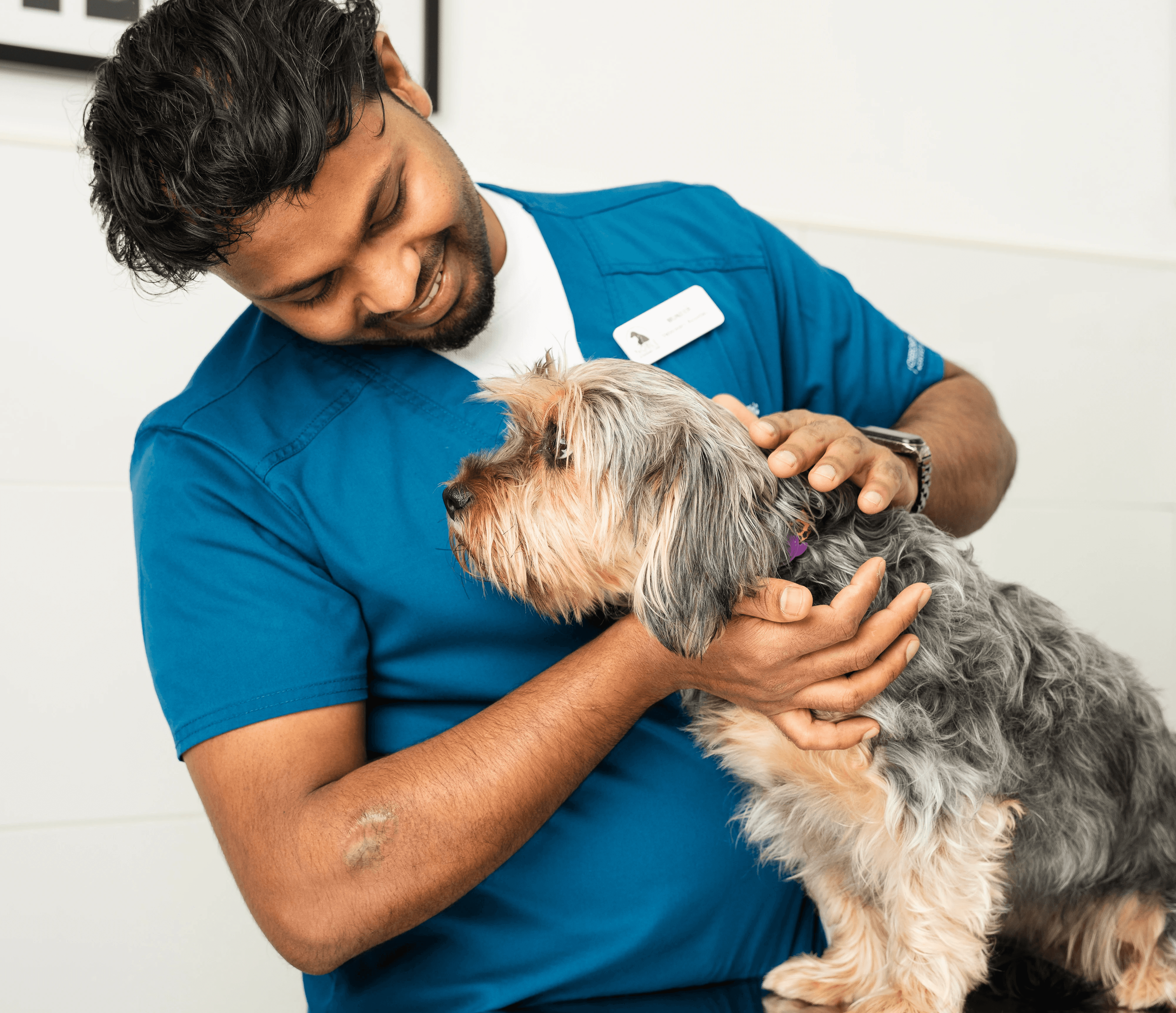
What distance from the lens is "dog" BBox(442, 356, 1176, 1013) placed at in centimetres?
127

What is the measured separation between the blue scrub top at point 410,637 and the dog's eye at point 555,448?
0.36ft

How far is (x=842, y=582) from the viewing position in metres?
1.30

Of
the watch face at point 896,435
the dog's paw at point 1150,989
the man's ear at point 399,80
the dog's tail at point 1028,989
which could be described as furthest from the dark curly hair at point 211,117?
the dog's paw at point 1150,989

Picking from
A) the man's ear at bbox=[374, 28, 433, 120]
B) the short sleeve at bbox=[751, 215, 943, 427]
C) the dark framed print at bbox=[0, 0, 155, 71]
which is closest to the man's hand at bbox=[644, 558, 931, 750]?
the short sleeve at bbox=[751, 215, 943, 427]

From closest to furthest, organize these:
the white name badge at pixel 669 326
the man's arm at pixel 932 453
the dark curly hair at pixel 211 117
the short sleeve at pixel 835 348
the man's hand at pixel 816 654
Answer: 1. the dark curly hair at pixel 211 117
2. the man's hand at pixel 816 654
3. the man's arm at pixel 932 453
4. the white name badge at pixel 669 326
5. the short sleeve at pixel 835 348

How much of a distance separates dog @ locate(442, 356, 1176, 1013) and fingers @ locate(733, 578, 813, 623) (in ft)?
0.06

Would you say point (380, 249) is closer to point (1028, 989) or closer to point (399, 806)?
point (399, 806)

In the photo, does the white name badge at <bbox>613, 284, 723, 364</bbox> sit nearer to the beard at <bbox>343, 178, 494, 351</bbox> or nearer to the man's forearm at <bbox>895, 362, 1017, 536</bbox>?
the beard at <bbox>343, 178, 494, 351</bbox>

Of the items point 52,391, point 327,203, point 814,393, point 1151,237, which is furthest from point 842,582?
point 1151,237

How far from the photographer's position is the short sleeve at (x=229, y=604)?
3.96 ft

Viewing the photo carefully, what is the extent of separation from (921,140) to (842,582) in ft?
6.71

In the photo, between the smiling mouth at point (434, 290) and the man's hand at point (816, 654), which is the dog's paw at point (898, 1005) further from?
the smiling mouth at point (434, 290)

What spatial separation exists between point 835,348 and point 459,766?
97 centimetres

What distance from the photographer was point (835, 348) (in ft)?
5.66
